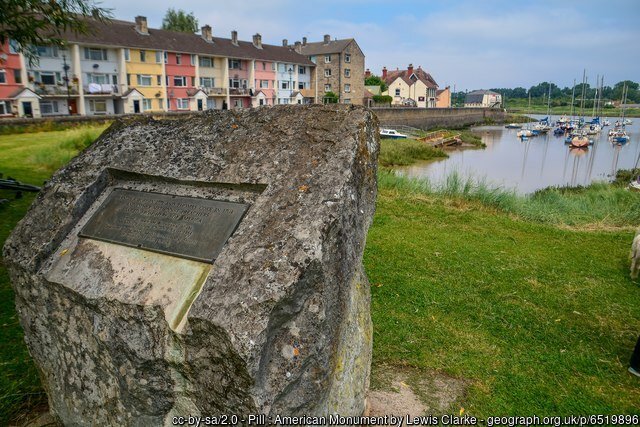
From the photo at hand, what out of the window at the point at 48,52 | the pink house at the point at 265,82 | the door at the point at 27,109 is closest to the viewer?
the door at the point at 27,109

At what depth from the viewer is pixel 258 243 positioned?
8.66ft

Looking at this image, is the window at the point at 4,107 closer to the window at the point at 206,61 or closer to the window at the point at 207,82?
the window at the point at 207,82

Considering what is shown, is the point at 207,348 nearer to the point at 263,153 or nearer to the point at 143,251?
the point at 143,251

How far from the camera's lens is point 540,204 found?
41.0ft

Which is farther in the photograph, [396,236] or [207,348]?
[396,236]

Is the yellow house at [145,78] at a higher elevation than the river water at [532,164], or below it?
higher

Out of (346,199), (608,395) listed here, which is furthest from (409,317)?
(346,199)

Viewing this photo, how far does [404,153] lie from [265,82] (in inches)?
1097

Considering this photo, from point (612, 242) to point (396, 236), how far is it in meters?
4.01

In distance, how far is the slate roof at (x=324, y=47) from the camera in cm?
5991

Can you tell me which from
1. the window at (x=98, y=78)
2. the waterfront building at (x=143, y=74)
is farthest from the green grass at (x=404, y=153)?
the window at (x=98, y=78)

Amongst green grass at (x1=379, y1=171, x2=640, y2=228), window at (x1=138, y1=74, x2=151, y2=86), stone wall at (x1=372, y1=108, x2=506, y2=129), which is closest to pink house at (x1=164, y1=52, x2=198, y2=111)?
window at (x1=138, y1=74, x2=151, y2=86)

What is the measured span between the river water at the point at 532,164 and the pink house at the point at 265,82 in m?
23.2

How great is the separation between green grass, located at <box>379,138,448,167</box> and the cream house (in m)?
44.7
